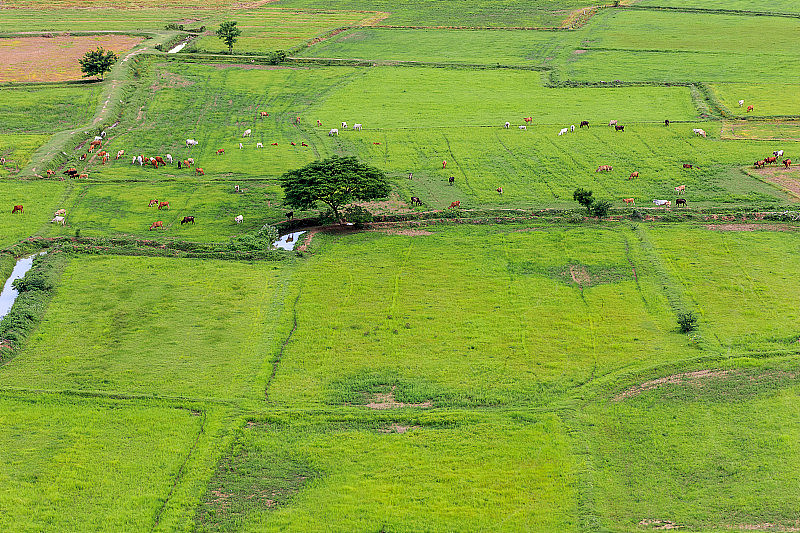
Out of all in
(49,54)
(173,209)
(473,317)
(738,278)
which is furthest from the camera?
(49,54)

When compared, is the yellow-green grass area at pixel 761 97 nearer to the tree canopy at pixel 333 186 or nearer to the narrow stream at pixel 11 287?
the tree canopy at pixel 333 186

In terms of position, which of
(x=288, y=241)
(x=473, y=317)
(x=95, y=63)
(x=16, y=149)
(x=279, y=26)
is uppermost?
(x=95, y=63)

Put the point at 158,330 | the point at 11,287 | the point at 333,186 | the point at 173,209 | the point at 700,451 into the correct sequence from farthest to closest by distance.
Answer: the point at 173,209 → the point at 333,186 → the point at 11,287 → the point at 158,330 → the point at 700,451

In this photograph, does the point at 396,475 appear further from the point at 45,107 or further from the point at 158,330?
the point at 45,107

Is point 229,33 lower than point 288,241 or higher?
higher

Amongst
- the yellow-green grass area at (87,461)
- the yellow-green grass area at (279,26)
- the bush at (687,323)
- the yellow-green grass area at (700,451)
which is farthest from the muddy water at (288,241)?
the yellow-green grass area at (279,26)

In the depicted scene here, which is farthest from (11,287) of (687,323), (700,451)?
(700,451)
